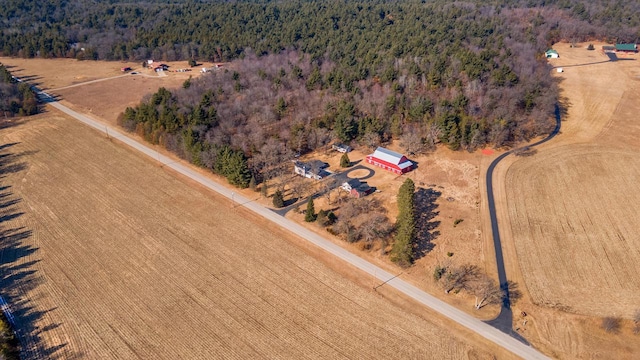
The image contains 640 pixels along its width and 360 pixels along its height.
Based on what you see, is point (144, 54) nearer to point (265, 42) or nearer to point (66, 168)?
point (265, 42)

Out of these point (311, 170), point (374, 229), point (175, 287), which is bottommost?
point (175, 287)

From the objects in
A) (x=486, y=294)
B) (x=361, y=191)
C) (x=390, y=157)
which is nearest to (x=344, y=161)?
(x=390, y=157)

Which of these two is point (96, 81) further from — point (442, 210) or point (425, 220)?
point (442, 210)

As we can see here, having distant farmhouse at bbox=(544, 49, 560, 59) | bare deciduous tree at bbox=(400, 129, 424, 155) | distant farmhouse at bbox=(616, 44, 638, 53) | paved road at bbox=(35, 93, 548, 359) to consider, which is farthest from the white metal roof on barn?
distant farmhouse at bbox=(616, 44, 638, 53)

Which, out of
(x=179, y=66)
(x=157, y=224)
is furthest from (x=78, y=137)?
(x=179, y=66)

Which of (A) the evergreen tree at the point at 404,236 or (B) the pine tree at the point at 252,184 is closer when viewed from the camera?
(A) the evergreen tree at the point at 404,236

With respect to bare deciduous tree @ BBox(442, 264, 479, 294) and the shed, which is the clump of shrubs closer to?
the shed

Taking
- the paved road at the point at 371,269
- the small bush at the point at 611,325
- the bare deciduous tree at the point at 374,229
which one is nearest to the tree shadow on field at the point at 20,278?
the paved road at the point at 371,269

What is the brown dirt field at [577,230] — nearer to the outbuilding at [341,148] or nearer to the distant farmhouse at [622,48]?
the outbuilding at [341,148]
